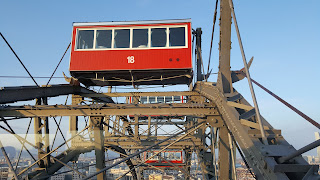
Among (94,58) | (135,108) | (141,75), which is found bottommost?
(135,108)

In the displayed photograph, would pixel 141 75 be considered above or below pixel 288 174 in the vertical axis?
above

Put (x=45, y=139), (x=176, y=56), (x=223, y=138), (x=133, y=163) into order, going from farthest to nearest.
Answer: (x=133, y=163)
(x=176, y=56)
(x=45, y=139)
(x=223, y=138)

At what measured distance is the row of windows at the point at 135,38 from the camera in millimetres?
10898

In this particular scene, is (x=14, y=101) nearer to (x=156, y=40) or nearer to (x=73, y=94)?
(x=73, y=94)

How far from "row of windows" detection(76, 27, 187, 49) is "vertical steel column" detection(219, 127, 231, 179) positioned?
15.4 ft

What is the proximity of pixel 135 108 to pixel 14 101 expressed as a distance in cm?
425

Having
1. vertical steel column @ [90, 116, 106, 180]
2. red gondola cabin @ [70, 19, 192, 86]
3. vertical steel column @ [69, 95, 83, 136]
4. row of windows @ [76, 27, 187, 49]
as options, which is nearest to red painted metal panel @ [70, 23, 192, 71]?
red gondola cabin @ [70, 19, 192, 86]

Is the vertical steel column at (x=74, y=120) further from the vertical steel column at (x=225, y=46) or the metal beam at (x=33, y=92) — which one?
the vertical steel column at (x=225, y=46)

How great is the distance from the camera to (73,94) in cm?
1240

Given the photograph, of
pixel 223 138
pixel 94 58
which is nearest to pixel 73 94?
A: pixel 94 58

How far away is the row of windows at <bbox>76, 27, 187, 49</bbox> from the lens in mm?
10898

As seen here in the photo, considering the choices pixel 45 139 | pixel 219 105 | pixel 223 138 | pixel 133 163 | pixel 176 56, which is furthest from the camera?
pixel 133 163

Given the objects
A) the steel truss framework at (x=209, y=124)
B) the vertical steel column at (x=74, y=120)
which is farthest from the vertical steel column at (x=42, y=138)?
the vertical steel column at (x=74, y=120)

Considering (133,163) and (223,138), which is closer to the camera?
(223,138)
